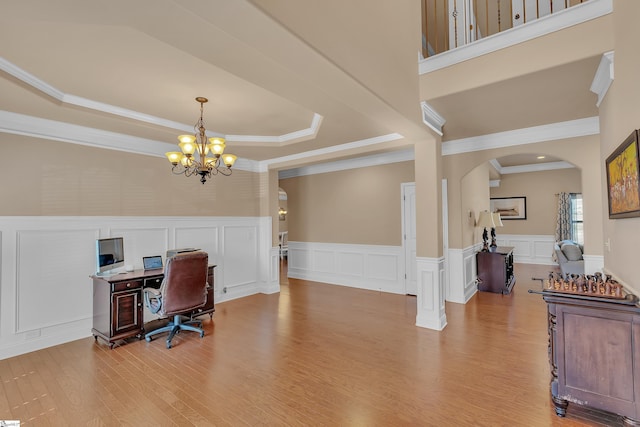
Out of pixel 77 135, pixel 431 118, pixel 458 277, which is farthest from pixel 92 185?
pixel 458 277

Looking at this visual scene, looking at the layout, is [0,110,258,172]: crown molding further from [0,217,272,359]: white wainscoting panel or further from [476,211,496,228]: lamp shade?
[476,211,496,228]: lamp shade

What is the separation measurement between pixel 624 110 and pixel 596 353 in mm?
1763

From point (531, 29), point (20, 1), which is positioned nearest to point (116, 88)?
point (20, 1)

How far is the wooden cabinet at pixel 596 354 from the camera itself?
79.6 inches

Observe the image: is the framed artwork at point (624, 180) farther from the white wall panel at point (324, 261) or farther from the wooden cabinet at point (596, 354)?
the white wall panel at point (324, 261)

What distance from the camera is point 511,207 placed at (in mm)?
9375

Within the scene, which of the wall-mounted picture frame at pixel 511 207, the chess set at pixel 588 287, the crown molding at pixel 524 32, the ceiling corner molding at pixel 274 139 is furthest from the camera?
the wall-mounted picture frame at pixel 511 207

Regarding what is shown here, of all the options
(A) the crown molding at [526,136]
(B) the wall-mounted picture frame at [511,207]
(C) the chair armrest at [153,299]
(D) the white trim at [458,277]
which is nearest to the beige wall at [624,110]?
(A) the crown molding at [526,136]

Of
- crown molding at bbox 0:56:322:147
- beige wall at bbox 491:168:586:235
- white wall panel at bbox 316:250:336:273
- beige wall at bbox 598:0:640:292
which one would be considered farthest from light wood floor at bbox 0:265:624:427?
beige wall at bbox 491:168:586:235

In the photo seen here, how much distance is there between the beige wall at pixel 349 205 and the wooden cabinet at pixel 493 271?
5.39 ft


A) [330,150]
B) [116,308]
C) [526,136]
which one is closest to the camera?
[116,308]

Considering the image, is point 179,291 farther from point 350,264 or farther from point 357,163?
point 357,163

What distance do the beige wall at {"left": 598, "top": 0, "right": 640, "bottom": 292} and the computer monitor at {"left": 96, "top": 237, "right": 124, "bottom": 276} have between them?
16.4 feet

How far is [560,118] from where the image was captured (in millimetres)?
3914
